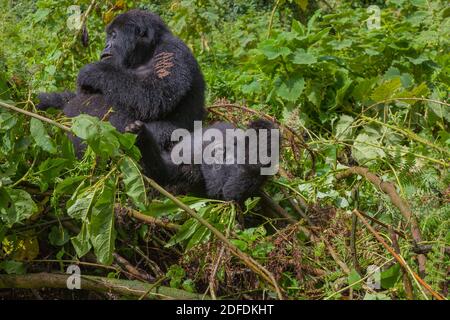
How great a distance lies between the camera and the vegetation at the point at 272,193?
2412mm

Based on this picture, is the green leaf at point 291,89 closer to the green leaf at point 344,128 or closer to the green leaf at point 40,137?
the green leaf at point 344,128

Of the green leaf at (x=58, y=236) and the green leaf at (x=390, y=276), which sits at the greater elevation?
the green leaf at (x=390, y=276)

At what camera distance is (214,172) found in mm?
3430

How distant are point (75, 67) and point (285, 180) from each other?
202 centimetres

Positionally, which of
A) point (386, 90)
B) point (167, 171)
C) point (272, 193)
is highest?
point (386, 90)

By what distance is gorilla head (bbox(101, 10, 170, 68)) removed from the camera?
13.3ft

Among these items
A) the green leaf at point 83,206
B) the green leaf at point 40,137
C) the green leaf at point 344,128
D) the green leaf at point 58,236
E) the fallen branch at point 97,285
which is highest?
the green leaf at point 40,137

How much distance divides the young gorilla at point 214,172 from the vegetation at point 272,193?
122mm

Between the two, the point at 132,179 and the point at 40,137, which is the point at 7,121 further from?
the point at 132,179

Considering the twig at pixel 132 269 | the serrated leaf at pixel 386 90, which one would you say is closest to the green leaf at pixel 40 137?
the twig at pixel 132 269

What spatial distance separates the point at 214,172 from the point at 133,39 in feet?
3.57

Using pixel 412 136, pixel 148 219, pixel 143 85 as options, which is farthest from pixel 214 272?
pixel 412 136

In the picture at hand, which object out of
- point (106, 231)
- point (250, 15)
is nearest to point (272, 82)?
point (106, 231)
